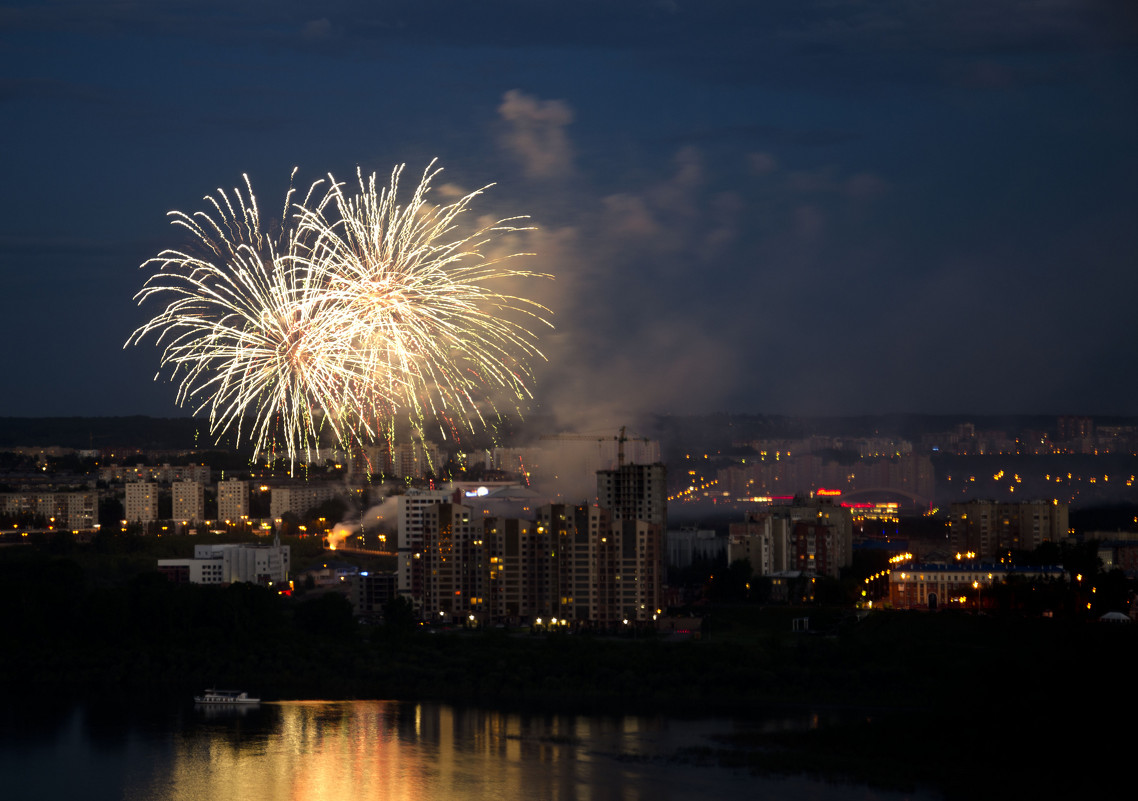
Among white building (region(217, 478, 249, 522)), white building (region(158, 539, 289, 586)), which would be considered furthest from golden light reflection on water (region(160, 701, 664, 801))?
white building (region(217, 478, 249, 522))

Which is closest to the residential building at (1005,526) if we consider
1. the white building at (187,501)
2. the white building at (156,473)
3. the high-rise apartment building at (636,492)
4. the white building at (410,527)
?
the high-rise apartment building at (636,492)

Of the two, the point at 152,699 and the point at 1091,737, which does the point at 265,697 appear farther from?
the point at 1091,737

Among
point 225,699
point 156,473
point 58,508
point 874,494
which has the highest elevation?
point 156,473

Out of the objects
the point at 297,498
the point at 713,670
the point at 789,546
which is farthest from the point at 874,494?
the point at 713,670

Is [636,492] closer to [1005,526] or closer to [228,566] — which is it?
[228,566]

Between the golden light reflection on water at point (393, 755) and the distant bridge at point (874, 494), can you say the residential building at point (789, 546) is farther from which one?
the distant bridge at point (874, 494)

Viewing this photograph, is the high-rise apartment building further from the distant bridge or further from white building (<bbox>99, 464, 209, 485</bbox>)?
the distant bridge
